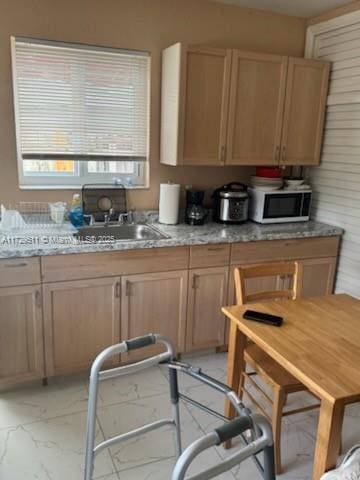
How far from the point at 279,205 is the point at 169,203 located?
0.84 metres

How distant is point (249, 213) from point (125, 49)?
4.80ft

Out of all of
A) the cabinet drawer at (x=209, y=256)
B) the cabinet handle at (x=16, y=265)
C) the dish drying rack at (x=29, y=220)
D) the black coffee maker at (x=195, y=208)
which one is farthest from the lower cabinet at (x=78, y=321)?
the black coffee maker at (x=195, y=208)

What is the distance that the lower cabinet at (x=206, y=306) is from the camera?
2.70 m

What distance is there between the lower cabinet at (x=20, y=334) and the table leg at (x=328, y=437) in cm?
159

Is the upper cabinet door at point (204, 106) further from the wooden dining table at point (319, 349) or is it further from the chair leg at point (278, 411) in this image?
the chair leg at point (278, 411)

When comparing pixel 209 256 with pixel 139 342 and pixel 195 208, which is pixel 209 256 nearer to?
pixel 195 208

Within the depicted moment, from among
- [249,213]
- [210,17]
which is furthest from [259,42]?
[249,213]

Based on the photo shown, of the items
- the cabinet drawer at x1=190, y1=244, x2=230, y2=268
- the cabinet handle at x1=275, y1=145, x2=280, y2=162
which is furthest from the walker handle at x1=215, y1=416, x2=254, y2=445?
the cabinet handle at x1=275, y1=145, x2=280, y2=162

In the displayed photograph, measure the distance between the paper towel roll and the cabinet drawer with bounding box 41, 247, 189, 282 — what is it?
42 cm

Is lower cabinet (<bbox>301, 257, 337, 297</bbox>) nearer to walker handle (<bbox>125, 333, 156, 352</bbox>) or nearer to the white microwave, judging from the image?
the white microwave

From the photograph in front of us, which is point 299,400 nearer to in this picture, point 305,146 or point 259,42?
point 305,146

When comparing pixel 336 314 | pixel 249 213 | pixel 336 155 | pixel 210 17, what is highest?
pixel 210 17

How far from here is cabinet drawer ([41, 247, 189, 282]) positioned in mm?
2307

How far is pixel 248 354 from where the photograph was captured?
2070 millimetres
